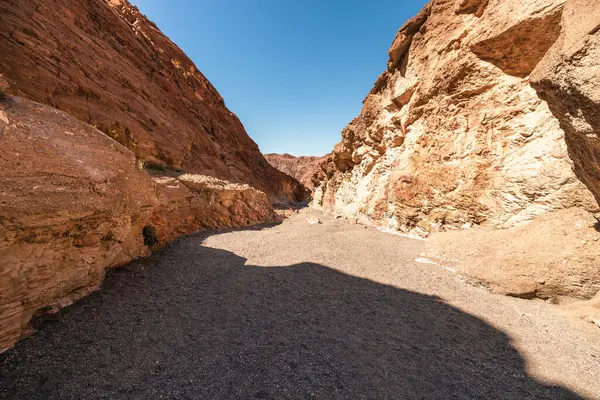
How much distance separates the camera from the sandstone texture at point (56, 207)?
9.02 feet

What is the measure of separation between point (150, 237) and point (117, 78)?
499 inches

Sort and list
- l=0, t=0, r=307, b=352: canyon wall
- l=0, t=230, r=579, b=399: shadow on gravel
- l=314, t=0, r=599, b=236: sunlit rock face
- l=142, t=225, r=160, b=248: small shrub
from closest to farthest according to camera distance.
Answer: l=0, t=230, r=579, b=399: shadow on gravel → l=0, t=0, r=307, b=352: canyon wall → l=314, t=0, r=599, b=236: sunlit rock face → l=142, t=225, r=160, b=248: small shrub

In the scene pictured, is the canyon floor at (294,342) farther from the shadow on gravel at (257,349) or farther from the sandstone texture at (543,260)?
the sandstone texture at (543,260)

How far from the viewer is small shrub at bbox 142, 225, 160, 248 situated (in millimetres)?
6445

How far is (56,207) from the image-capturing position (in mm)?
3160

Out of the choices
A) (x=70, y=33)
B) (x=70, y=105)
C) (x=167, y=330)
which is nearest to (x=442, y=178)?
(x=167, y=330)

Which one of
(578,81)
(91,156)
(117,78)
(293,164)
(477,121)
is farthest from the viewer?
(293,164)

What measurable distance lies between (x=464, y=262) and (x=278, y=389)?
6.78m

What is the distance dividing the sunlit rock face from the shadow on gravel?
14.7 feet

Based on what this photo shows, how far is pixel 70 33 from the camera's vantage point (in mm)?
11203

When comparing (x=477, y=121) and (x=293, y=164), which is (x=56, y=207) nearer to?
(x=477, y=121)

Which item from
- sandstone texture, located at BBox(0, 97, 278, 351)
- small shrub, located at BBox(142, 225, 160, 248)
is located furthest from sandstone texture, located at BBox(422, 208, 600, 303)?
small shrub, located at BBox(142, 225, 160, 248)

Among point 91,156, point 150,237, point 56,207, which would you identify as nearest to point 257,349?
point 56,207

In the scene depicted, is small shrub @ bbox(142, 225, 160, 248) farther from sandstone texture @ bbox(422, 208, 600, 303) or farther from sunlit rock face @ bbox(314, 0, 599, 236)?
sunlit rock face @ bbox(314, 0, 599, 236)
